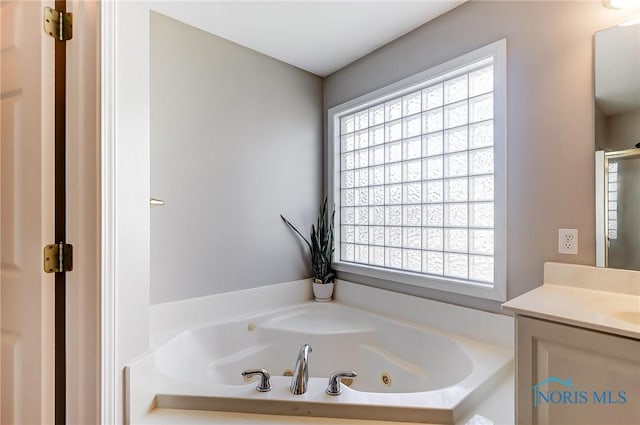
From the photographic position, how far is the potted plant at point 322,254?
2555 millimetres

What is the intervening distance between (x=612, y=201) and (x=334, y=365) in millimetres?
1719

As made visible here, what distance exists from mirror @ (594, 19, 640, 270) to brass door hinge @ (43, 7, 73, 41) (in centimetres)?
210

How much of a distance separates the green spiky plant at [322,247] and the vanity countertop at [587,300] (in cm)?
153

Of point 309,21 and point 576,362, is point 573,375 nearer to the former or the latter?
point 576,362

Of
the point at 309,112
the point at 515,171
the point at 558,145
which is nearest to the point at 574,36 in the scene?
Result: the point at 558,145

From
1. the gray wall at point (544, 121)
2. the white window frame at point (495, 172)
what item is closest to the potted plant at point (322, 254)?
the white window frame at point (495, 172)

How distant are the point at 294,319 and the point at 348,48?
6.67 ft

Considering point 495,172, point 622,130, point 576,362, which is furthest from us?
point 495,172

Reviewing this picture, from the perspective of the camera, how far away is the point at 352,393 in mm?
1249

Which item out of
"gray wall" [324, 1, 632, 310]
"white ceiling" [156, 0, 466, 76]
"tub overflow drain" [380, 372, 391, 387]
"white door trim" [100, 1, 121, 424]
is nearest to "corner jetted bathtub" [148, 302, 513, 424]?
"tub overflow drain" [380, 372, 391, 387]

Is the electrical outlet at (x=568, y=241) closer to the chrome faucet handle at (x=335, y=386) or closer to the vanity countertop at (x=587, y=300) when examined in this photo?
the vanity countertop at (x=587, y=300)

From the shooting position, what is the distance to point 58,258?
3.49 ft

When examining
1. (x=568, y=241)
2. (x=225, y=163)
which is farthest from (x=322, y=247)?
(x=568, y=241)

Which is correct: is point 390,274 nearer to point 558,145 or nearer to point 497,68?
point 558,145
